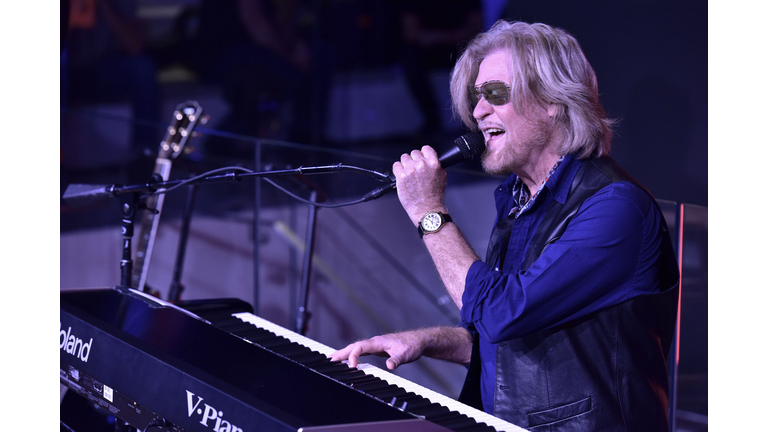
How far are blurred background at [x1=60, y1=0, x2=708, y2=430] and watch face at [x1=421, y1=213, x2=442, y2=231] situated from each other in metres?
0.95

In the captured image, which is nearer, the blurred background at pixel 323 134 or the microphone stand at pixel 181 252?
the blurred background at pixel 323 134

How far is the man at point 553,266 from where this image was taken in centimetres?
138

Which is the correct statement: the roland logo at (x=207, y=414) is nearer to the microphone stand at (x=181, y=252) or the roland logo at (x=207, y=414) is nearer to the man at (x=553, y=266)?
the man at (x=553, y=266)

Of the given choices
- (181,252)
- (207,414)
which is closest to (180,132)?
(181,252)

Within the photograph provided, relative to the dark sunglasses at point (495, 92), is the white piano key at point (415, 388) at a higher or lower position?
lower

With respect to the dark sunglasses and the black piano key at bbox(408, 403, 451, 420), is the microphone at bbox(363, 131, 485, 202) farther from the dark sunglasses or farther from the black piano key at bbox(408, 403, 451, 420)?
the black piano key at bbox(408, 403, 451, 420)

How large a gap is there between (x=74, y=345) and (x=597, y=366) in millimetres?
1226

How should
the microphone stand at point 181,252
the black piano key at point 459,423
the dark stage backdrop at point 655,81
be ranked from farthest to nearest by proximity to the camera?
the microphone stand at point 181,252 → the dark stage backdrop at point 655,81 → the black piano key at point 459,423

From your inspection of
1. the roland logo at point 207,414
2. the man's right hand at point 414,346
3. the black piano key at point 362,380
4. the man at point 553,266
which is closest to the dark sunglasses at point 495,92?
the man at point 553,266

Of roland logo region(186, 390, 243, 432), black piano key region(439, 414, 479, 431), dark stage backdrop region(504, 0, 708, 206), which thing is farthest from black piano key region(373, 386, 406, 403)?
dark stage backdrop region(504, 0, 708, 206)

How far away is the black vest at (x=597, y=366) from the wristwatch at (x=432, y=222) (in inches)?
9.0

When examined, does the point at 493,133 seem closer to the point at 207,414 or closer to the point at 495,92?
the point at 495,92

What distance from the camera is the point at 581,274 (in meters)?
1.36

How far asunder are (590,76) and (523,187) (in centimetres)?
33
